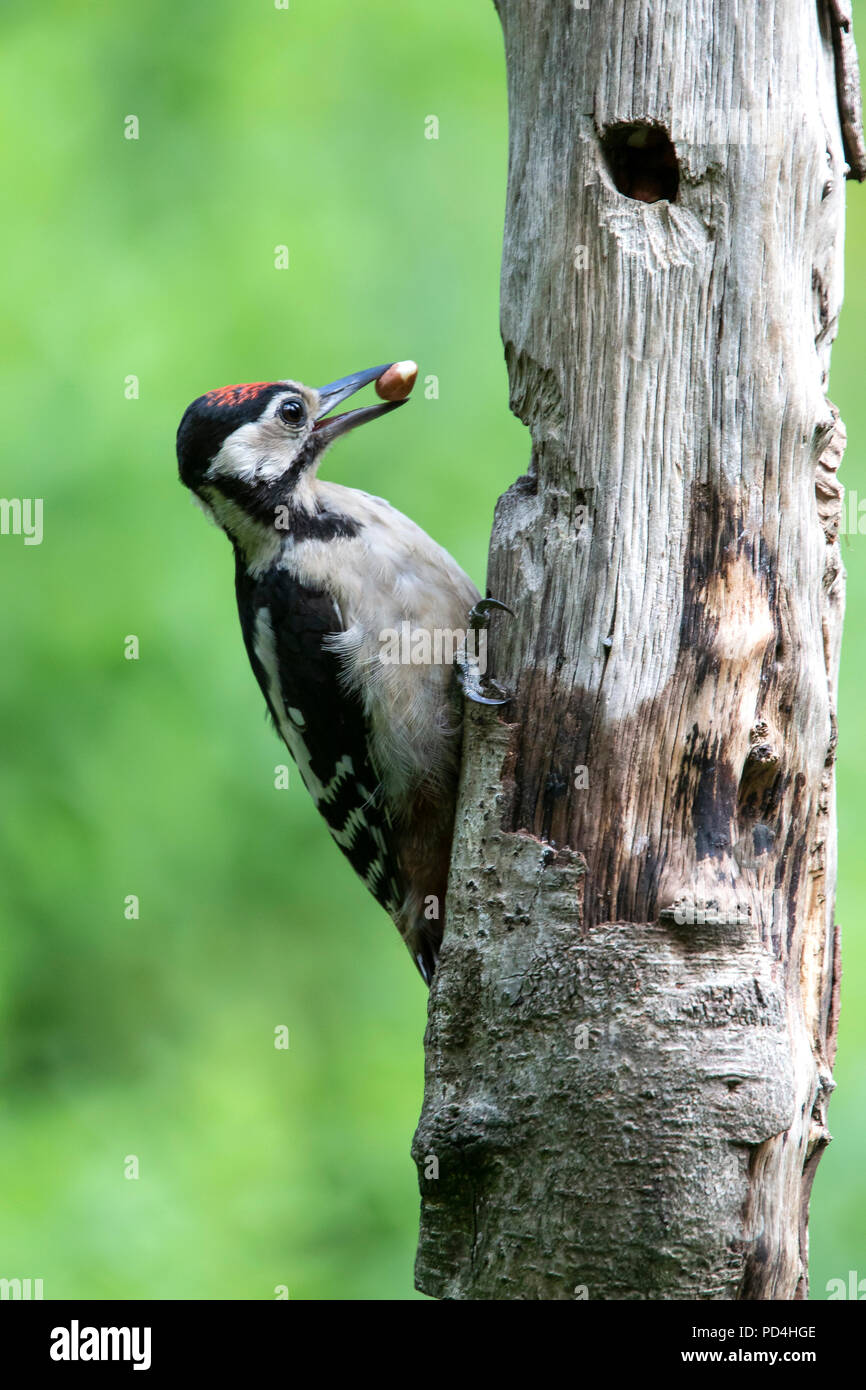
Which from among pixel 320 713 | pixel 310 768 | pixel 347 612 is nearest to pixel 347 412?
pixel 347 612

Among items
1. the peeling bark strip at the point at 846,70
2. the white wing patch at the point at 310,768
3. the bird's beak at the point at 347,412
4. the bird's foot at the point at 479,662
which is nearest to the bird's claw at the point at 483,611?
the bird's foot at the point at 479,662

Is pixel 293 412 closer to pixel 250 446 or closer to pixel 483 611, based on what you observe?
pixel 250 446

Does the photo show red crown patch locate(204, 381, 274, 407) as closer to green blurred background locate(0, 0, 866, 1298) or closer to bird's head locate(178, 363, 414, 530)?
bird's head locate(178, 363, 414, 530)

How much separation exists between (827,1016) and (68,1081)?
4.48 metres

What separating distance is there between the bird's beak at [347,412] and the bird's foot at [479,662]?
0.86 m

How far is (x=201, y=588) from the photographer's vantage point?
19.5 ft

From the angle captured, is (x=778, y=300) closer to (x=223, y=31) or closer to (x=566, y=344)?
(x=566, y=344)

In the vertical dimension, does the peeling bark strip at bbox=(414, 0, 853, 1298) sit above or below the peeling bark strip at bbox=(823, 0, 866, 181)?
below

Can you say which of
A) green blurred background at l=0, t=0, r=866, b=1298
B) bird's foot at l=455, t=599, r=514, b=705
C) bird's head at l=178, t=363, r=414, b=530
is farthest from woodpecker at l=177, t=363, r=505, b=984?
green blurred background at l=0, t=0, r=866, b=1298

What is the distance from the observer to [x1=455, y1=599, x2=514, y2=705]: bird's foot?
10.0 ft

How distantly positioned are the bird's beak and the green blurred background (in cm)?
180

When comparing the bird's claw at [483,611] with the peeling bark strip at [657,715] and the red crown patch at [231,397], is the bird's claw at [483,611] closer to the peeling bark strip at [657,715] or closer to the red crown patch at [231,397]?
the peeling bark strip at [657,715]
